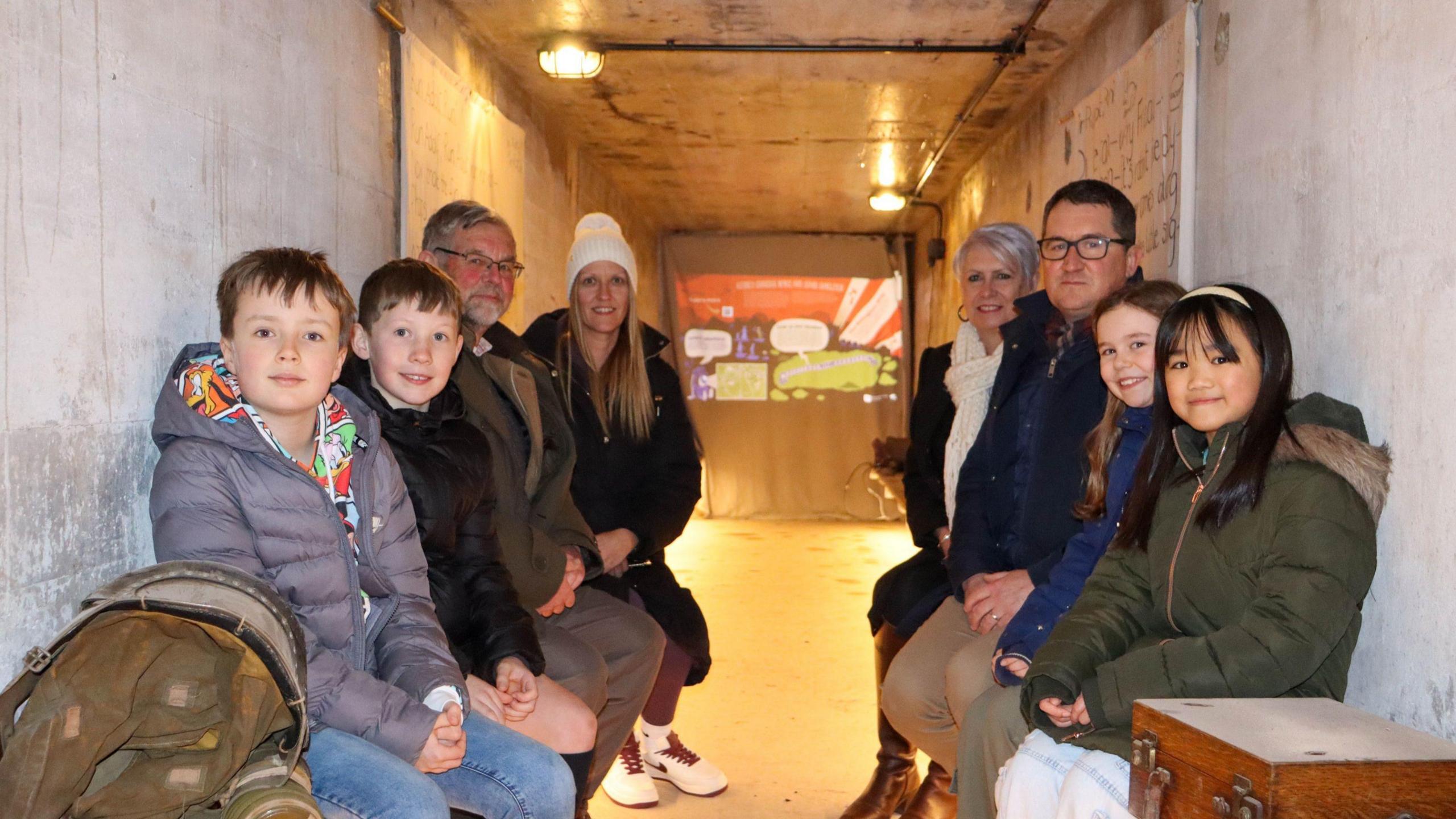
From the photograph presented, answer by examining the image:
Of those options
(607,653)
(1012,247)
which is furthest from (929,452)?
(607,653)

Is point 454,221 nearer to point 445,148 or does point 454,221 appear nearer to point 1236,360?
point 445,148

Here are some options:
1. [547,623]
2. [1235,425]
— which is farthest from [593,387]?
[1235,425]

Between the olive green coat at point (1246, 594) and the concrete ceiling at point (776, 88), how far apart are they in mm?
2343

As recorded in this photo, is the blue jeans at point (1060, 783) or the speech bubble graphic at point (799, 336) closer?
the blue jeans at point (1060, 783)

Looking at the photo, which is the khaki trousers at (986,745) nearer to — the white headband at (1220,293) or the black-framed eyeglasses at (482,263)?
the white headband at (1220,293)

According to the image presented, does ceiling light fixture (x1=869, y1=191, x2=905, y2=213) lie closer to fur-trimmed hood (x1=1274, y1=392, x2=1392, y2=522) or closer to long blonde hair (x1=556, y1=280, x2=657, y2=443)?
long blonde hair (x1=556, y1=280, x2=657, y2=443)

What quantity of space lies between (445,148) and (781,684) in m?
2.32

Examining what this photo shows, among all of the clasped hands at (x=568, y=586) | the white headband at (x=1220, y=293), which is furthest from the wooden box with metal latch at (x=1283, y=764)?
the clasped hands at (x=568, y=586)

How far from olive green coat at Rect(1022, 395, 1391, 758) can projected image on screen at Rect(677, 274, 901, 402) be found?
798 centimetres

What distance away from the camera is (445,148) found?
11.8 feet

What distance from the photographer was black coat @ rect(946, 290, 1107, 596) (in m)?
2.50

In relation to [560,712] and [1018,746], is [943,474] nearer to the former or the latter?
[1018,746]

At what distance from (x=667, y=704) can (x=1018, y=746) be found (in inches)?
58.8

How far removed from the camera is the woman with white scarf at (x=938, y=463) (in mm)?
2936
